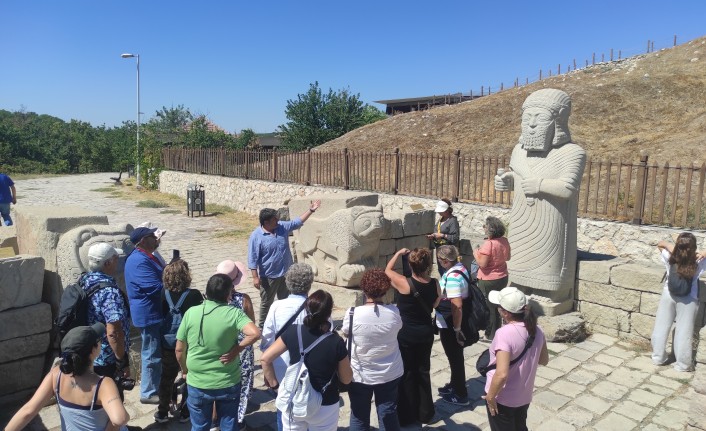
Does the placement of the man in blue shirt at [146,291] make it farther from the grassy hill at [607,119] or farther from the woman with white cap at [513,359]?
the grassy hill at [607,119]

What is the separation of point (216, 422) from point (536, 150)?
4.57 meters

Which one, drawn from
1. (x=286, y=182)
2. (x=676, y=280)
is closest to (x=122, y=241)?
(x=676, y=280)

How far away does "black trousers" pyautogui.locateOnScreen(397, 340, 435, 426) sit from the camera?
392 centimetres

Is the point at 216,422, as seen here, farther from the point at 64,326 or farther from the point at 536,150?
the point at 536,150

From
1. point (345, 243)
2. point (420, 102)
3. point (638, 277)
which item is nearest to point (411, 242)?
point (345, 243)

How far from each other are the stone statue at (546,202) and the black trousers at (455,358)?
6.82ft

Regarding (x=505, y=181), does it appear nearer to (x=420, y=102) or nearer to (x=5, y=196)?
(x=5, y=196)

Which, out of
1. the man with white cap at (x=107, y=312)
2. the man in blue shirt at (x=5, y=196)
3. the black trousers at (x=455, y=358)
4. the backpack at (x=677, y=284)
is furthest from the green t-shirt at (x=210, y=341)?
the man in blue shirt at (x=5, y=196)

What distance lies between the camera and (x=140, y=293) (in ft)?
13.4

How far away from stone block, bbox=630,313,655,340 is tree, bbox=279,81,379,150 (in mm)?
21886

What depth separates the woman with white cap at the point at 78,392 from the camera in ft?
8.57

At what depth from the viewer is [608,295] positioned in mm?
5984

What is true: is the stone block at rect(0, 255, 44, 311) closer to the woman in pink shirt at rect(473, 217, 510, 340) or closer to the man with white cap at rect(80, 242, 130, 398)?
the man with white cap at rect(80, 242, 130, 398)

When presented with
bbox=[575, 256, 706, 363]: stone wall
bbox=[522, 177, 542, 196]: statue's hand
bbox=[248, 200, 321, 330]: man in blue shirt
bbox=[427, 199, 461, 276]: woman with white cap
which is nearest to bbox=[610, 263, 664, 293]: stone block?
bbox=[575, 256, 706, 363]: stone wall
